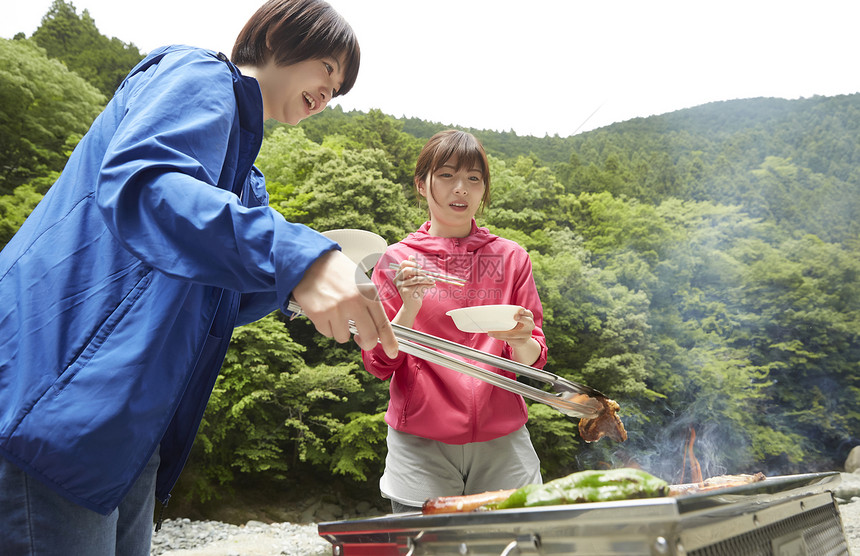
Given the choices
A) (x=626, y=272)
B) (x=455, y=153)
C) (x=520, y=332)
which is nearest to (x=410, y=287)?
(x=520, y=332)

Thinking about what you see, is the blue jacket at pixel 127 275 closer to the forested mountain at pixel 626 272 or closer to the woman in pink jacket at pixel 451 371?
the woman in pink jacket at pixel 451 371

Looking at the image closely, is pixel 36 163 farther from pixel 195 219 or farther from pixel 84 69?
pixel 195 219

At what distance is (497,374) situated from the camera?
49.9 inches

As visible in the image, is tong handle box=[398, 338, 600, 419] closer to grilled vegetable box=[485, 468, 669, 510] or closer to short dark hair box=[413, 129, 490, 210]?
grilled vegetable box=[485, 468, 669, 510]

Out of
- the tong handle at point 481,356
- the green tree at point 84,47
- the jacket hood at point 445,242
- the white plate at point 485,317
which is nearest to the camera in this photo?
the tong handle at point 481,356

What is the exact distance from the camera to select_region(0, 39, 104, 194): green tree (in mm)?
8180

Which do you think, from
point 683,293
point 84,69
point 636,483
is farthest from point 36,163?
point 683,293

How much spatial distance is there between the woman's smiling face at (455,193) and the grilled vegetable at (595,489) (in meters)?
1.22

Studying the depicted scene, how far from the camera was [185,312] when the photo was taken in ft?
2.81

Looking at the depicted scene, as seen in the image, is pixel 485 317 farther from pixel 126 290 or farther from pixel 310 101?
pixel 126 290

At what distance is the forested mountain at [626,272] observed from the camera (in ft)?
25.7

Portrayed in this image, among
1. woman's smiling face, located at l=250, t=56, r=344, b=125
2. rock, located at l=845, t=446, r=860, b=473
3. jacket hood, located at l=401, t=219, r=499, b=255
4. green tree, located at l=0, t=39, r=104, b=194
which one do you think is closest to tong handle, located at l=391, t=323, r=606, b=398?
woman's smiling face, located at l=250, t=56, r=344, b=125

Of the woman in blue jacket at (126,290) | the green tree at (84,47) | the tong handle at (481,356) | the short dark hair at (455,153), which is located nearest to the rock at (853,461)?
the short dark hair at (455,153)

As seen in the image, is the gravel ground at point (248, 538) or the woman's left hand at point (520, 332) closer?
the woman's left hand at point (520, 332)
